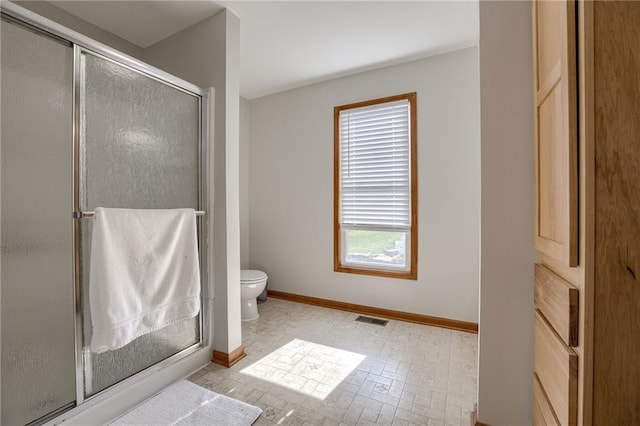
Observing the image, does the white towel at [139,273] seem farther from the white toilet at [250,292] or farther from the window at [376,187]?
the window at [376,187]

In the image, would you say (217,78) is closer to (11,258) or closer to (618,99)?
(11,258)

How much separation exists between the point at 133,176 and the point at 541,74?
195 cm

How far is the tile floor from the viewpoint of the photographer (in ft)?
4.62

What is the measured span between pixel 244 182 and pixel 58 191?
220 centimetres

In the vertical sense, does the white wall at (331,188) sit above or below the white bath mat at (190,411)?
above

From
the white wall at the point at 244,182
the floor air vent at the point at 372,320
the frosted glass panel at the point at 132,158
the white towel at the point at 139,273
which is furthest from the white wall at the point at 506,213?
the white wall at the point at 244,182

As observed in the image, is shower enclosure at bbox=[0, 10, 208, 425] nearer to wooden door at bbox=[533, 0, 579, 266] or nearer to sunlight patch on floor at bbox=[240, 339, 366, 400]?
sunlight patch on floor at bbox=[240, 339, 366, 400]

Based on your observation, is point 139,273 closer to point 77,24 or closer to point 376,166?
point 77,24

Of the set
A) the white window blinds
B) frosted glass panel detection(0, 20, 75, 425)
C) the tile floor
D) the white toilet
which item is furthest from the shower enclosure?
the white window blinds

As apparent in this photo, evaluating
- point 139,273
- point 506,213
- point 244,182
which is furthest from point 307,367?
point 244,182

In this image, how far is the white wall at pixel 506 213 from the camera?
1.14 m

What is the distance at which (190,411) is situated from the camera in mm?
1410

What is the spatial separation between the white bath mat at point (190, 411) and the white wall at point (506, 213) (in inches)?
45.5

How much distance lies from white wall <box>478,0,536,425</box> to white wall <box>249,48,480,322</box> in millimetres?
1231
